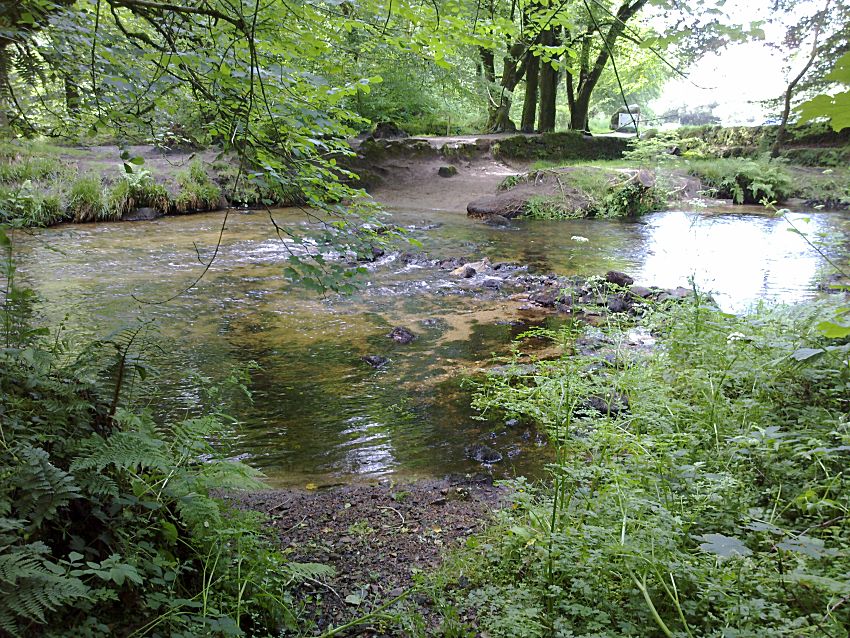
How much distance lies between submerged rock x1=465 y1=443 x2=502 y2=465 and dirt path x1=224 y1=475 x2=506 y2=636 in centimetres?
27

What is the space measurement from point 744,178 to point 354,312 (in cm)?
1763

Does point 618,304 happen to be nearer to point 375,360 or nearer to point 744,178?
point 375,360

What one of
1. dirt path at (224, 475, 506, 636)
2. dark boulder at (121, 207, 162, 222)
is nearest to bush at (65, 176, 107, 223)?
dark boulder at (121, 207, 162, 222)

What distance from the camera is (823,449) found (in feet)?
9.11

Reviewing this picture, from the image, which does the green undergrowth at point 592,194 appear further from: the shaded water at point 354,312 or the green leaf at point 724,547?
the green leaf at point 724,547

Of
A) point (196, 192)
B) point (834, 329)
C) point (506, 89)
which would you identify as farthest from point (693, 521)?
point (506, 89)

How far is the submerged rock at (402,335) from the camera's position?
736cm

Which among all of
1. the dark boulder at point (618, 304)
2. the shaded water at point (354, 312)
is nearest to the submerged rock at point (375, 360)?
the shaded water at point (354, 312)

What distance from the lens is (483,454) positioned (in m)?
4.63

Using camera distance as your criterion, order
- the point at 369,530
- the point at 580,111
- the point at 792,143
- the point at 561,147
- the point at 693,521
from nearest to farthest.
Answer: the point at 693,521 < the point at 369,530 < the point at 792,143 < the point at 561,147 < the point at 580,111

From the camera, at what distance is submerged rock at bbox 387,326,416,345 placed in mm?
7355

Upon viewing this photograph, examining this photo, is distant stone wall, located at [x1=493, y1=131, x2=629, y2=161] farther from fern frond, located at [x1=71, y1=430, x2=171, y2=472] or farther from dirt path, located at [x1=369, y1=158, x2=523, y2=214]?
fern frond, located at [x1=71, y1=430, x2=171, y2=472]

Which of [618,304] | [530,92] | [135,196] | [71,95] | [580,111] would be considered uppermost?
[530,92]

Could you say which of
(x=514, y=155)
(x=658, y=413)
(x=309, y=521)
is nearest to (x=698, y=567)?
(x=658, y=413)
